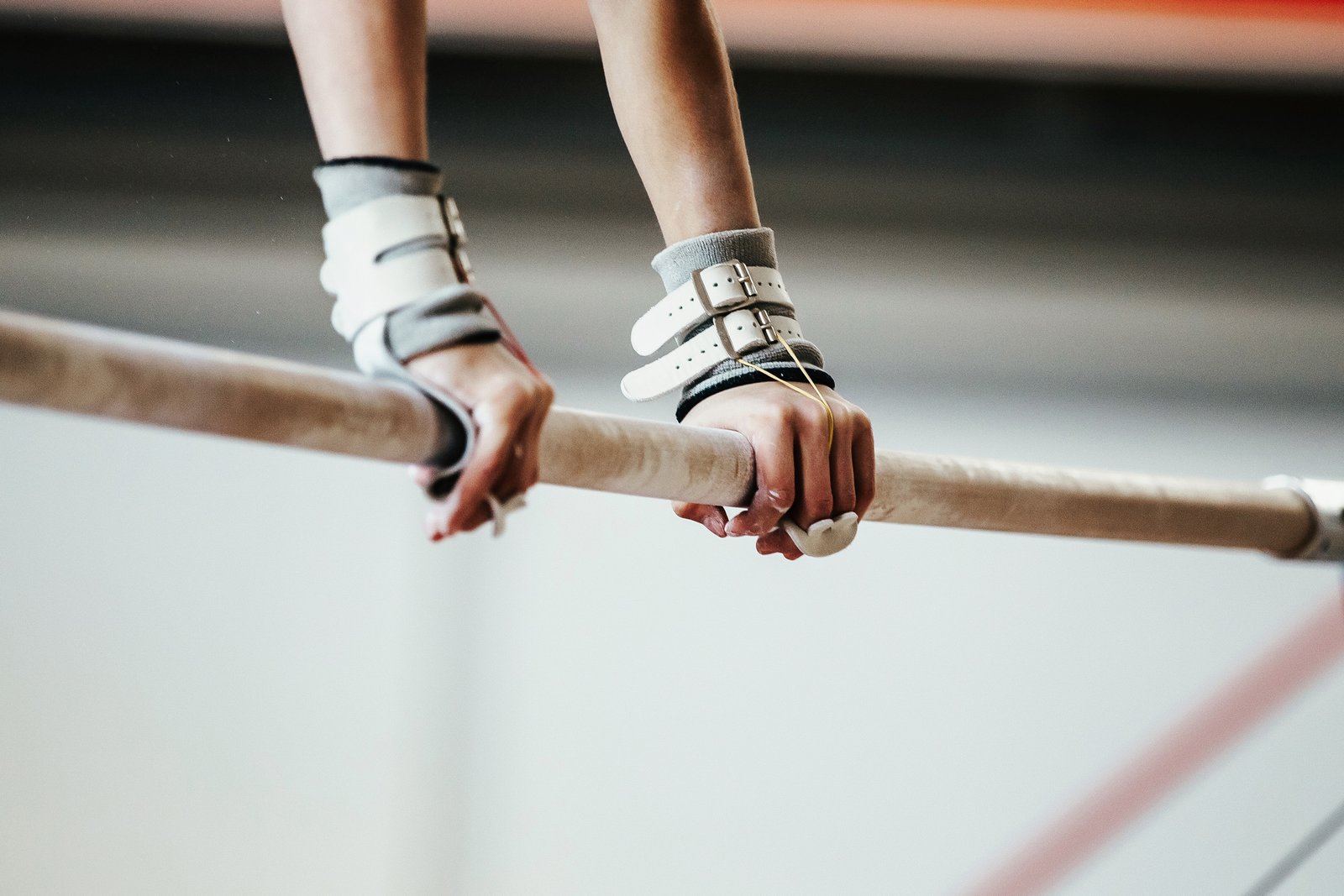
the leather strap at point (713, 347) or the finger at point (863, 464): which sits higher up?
the leather strap at point (713, 347)

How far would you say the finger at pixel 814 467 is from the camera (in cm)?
45

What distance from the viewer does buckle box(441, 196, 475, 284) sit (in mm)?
382

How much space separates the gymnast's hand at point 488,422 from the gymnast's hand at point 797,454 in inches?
4.6

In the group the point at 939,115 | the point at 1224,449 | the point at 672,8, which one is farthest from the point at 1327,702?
the point at 672,8

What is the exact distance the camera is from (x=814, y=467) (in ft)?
1.48

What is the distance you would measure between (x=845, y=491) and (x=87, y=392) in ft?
0.93

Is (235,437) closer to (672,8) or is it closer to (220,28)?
(672,8)

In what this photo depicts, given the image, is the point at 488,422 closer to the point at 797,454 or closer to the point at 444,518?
the point at 444,518

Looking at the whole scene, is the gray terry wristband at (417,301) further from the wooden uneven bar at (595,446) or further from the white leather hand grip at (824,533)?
the white leather hand grip at (824,533)

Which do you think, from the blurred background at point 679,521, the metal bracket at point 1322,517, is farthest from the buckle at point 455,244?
the blurred background at point 679,521

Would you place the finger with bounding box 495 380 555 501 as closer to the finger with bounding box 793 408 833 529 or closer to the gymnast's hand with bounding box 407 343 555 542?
the gymnast's hand with bounding box 407 343 555 542

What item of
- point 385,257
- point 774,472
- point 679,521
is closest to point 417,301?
point 385,257

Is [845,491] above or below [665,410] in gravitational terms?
below

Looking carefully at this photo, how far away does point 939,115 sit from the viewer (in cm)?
131
